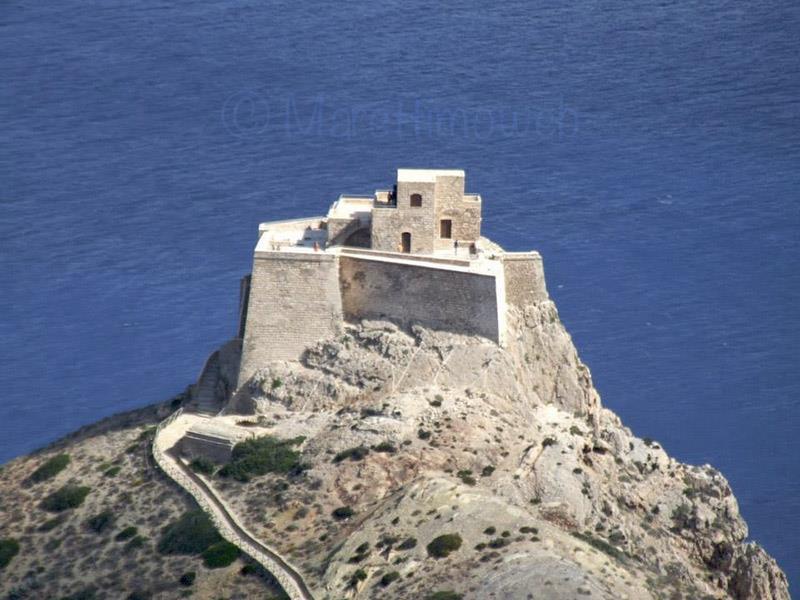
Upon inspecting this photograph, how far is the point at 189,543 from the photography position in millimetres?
90500

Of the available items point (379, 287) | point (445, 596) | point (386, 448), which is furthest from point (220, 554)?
point (379, 287)

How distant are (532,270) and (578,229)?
78.1 meters

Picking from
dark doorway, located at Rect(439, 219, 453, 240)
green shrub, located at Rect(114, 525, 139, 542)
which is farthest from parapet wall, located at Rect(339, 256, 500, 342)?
green shrub, located at Rect(114, 525, 139, 542)

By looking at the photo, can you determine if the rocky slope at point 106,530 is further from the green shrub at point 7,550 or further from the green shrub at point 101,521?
the green shrub at point 7,550

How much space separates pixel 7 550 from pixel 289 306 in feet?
59.0

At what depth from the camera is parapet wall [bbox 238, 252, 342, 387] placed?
97.8 m

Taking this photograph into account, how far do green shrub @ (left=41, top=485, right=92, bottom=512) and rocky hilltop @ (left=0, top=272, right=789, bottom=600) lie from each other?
15.9 inches

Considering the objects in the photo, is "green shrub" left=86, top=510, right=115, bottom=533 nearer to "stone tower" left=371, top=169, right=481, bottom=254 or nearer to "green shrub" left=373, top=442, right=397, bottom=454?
"green shrub" left=373, top=442, right=397, bottom=454

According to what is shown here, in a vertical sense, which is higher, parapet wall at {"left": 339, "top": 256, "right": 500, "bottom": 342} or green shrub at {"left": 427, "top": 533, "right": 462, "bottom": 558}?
parapet wall at {"left": 339, "top": 256, "right": 500, "bottom": 342}

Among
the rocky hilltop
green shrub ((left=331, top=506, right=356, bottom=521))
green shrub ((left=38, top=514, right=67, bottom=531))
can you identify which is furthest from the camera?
green shrub ((left=38, top=514, right=67, bottom=531))

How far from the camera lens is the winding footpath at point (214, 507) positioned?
282 ft

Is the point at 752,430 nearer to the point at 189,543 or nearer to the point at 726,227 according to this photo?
the point at 726,227

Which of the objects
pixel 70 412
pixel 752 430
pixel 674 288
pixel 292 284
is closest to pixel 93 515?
pixel 292 284

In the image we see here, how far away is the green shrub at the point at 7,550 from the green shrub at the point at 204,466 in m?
9.19
